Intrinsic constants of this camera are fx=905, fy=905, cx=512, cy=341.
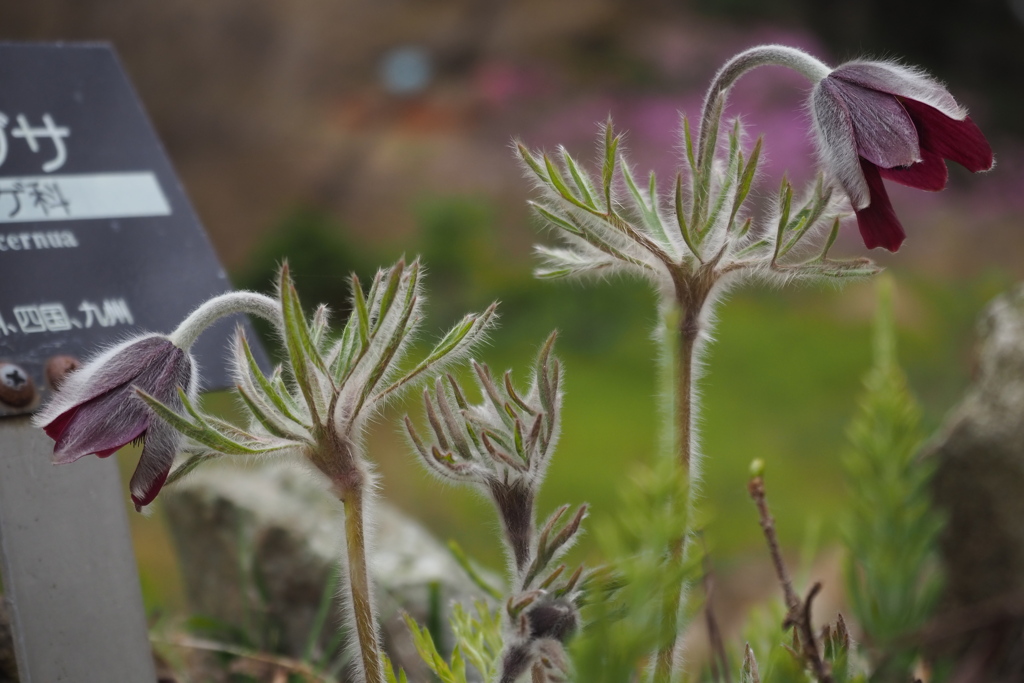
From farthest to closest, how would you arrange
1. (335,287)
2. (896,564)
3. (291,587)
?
(335,287) < (291,587) < (896,564)

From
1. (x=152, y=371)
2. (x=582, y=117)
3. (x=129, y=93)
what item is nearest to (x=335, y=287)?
(x=582, y=117)

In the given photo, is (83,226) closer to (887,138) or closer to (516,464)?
(516,464)

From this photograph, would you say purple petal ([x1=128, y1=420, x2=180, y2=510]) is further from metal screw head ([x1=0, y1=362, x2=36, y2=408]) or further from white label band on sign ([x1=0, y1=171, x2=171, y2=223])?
white label band on sign ([x1=0, y1=171, x2=171, y2=223])

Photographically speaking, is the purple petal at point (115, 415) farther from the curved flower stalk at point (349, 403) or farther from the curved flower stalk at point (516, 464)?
the curved flower stalk at point (516, 464)

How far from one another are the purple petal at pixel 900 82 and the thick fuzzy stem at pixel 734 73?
18 millimetres

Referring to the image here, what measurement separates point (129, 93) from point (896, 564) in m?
0.87

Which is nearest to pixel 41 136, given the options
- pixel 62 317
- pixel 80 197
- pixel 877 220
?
pixel 80 197

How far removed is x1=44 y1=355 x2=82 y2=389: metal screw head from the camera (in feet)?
2.44

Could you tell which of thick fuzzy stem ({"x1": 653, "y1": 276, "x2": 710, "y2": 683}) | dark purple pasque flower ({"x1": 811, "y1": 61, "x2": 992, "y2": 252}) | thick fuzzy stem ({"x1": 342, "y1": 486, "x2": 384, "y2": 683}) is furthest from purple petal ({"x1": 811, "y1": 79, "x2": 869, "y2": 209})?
thick fuzzy stem ({"x1": 342, "y1": 486, "x2": 384, "y2": 683})

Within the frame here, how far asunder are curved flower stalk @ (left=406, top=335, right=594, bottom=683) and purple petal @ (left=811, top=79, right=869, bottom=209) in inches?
8.5

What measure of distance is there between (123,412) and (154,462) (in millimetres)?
38

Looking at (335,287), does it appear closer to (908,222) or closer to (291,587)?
(291,587)

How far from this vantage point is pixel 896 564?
27 cm

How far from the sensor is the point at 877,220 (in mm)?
581
